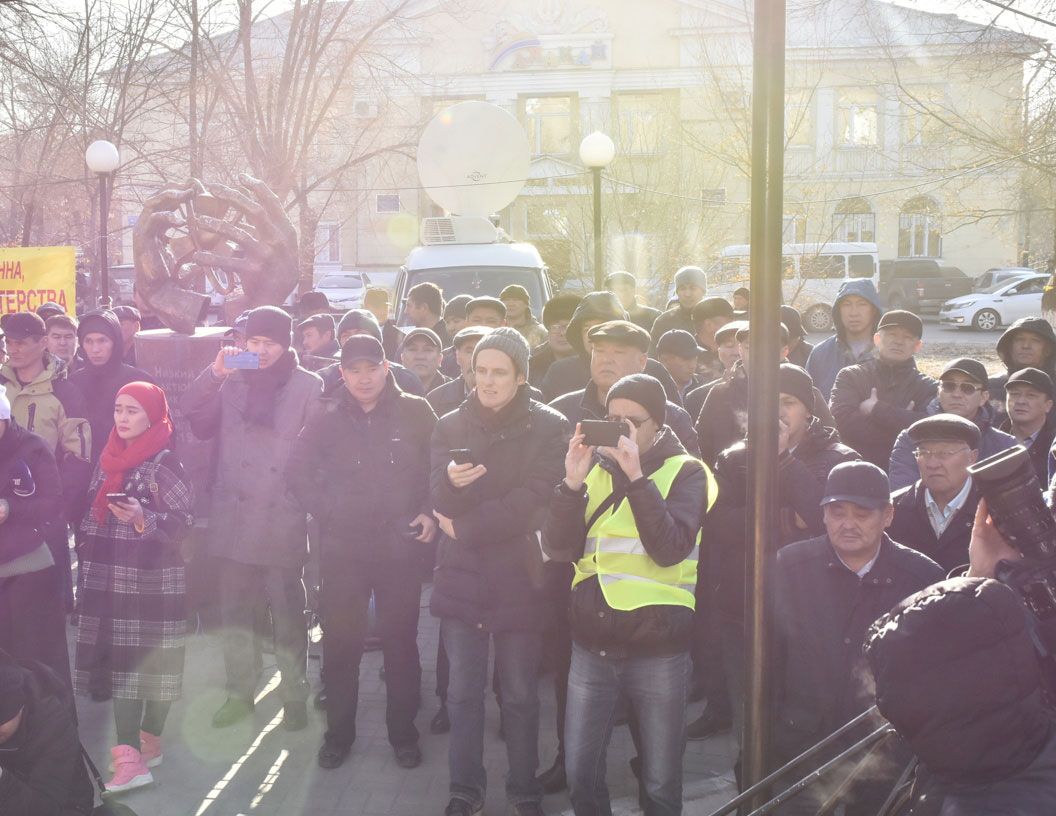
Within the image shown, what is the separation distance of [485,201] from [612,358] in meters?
7.18

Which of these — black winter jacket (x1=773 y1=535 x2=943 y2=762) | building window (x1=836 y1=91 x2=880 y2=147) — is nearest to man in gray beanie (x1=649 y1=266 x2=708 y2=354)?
black winter jacket (x1=773 y1=535 x2=943 y2=762)

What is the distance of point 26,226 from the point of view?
1812 cm

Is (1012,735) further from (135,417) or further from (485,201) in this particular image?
(485,201)

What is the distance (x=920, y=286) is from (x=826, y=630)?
34360 millimetres

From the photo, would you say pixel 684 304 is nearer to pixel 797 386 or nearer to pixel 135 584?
→ pixel 797 386

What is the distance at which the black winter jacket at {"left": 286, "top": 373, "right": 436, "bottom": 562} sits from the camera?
5.12 meters

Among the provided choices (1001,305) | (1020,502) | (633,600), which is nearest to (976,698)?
(1020,502)

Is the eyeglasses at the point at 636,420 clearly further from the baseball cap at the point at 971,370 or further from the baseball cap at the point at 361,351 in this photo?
the baseball cap at the point at 971,370

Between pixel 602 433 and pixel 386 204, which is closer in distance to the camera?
pixel 602 433

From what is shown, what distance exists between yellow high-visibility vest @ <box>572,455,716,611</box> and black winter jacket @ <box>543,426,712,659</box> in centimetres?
3

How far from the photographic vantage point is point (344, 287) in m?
36.4

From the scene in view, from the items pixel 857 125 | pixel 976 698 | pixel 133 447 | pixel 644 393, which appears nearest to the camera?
pixel 976 698

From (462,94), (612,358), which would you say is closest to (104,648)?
(612,358)

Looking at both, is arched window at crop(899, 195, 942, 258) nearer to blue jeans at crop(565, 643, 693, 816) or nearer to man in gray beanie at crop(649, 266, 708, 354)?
man in gray beanie at crop(649, 266, 708, 354)
